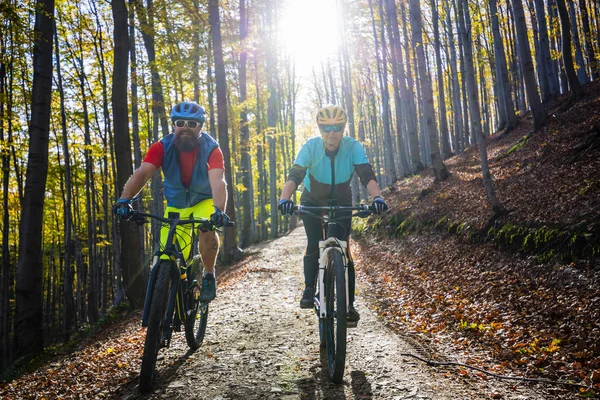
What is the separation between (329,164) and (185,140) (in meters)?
1.59

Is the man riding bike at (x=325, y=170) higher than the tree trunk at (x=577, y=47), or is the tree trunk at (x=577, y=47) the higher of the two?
the tree trunk at (x=577, y=47)

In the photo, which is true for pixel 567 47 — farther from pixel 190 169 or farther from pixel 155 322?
pixel 155 322

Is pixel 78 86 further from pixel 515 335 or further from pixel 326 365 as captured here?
pixel 515 335

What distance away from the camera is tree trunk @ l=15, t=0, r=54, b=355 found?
7.56 meters

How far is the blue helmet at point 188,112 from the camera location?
3938 mm

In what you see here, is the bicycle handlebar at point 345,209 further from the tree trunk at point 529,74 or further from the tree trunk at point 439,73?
the tree trunk at point 439,73

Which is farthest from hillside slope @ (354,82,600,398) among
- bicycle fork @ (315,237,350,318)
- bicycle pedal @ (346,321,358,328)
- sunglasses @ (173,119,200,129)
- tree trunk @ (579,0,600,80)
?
tree trunk @ (579,0,600,80)

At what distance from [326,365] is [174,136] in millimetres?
2887

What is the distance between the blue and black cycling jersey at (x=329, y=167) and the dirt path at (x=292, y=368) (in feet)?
5.81

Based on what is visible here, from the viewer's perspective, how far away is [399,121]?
24.8 m

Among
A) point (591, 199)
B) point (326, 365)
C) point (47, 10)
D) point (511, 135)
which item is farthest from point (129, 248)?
point (511, 135)

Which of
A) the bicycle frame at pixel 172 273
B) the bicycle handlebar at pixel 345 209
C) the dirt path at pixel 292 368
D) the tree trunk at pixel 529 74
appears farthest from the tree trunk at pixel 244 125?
the bicycle frame at pixel 172 273

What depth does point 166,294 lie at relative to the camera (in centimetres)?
331

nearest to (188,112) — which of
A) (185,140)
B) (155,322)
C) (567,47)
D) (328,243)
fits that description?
(185,140)
